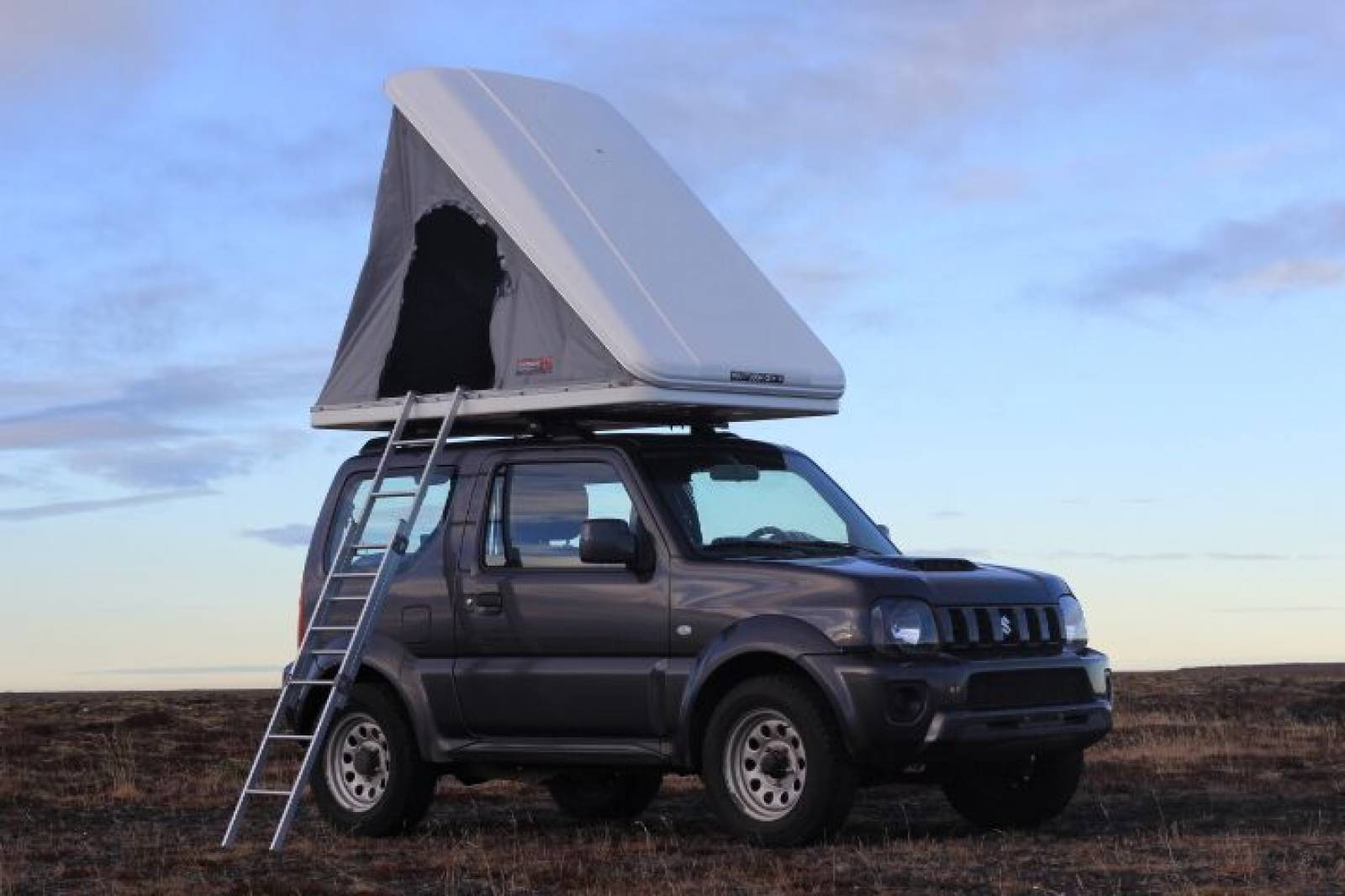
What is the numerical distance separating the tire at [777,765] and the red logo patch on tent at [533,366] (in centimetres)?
252

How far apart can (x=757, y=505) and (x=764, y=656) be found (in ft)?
4.60

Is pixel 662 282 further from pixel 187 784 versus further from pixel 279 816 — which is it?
pixel 187 784

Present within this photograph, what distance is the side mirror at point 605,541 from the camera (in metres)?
12.2

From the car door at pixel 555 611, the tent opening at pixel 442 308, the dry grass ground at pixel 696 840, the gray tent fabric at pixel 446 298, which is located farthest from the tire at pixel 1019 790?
the tent opening at pixel 442 308

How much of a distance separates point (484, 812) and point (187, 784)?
4253 mm

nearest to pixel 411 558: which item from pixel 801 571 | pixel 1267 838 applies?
pixel 801 571

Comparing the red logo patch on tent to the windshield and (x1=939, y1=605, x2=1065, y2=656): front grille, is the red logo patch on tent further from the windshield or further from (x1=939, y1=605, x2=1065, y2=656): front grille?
(x1=939, y1=605, x2=1065, y2=656): front grille

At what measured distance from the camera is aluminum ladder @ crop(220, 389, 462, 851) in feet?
44.5

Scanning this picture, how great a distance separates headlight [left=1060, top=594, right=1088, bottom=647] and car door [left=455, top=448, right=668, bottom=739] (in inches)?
94.7

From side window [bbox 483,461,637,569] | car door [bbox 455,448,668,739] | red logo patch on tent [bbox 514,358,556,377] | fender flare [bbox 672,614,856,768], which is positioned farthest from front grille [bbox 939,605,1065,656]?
red logo patch on tent [bbox 514,358,556,377]

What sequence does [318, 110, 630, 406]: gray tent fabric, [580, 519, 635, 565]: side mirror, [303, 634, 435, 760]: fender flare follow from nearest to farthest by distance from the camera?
[580, 519, 635, 565]: side mirror < [318, 110, 630, 406]: gray tent fabric < [303, 634, 435, 760]: fender flare

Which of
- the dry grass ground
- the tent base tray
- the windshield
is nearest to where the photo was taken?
the dry grass ground

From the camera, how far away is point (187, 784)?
18797mm

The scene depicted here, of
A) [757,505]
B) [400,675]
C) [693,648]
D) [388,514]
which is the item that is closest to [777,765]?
[693,648]
